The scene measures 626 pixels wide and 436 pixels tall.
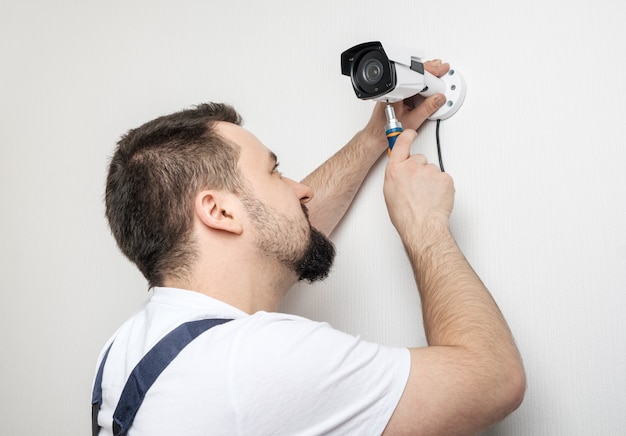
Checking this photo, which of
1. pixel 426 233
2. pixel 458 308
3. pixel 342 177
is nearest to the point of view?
pixel 458 308

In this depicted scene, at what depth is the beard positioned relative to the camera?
96 centimetres

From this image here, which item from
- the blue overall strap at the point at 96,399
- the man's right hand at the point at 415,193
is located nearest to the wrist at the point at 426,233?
the man's right hand at the point at 415,193

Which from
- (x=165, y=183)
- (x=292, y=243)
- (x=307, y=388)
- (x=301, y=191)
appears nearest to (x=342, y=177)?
(x=301, y=191)

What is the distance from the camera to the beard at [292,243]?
96 cm

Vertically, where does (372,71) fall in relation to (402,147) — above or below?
above

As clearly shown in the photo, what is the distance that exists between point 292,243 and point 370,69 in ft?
1.08

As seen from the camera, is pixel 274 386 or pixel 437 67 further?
pixel 437 67

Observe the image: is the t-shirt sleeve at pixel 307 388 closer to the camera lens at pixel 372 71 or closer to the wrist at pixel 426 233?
the wrist at pixel 426 233

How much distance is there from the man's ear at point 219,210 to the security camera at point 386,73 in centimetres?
29

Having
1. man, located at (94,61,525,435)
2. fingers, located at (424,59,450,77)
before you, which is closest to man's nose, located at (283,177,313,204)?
man, located at (94,61,525,435)

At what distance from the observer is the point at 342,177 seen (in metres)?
1.16

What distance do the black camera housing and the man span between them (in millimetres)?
101

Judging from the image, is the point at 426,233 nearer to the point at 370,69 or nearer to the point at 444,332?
the point at 444,332

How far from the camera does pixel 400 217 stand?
99cm
